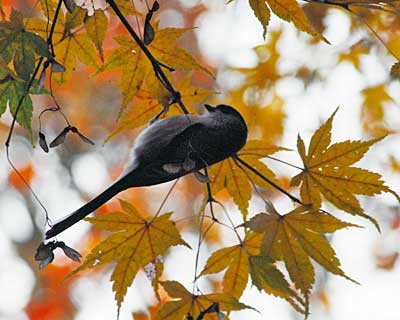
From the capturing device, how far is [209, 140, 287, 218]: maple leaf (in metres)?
0.77

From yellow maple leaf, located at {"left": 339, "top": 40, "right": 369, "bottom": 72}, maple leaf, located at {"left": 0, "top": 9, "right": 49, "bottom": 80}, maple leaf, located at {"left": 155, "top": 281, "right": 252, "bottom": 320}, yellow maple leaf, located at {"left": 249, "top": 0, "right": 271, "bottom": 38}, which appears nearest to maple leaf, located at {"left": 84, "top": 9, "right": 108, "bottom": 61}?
maple leaf, located at {"left": 0, "top": 9, "right": 49, "bottom": 80}

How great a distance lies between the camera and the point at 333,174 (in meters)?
0.71

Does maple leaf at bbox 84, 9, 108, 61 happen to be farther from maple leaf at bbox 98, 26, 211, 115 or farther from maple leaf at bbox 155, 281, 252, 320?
maple leaf at bbox 155, 281, 252, 320

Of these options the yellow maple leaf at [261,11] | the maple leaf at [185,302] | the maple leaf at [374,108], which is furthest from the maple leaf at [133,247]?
the maple leaf at [374,108]

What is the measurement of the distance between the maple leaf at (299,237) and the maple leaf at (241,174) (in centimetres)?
7

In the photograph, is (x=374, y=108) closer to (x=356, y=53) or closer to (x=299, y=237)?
(x=356, y=53)

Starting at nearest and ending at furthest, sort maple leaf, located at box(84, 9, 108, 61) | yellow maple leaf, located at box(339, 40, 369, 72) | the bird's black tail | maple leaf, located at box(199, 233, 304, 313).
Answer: the bird's black tail
maple leaf, located at box(84, 9, 108, 61)
maple leaf, located at box(199, 233, 304, 313)
yellow maple leaf, located at box(339, 40, 369, 72)

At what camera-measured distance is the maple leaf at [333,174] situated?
684 mm

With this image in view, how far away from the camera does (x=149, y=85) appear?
73 centimetres

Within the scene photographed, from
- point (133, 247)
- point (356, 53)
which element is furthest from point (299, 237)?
point (356, 53)

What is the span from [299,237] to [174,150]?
21cm

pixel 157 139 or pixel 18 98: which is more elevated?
pixel 18 98

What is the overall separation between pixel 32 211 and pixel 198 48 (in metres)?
1.12

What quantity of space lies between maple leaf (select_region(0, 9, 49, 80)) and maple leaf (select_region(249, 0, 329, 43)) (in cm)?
21
